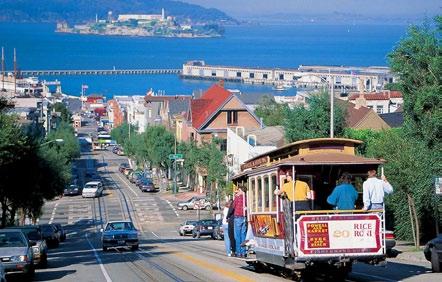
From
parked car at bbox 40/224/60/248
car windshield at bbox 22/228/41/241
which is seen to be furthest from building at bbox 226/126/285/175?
car windshield at bbox 22/228/41/241

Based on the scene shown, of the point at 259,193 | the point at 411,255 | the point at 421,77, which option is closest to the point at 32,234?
the point at 411,255

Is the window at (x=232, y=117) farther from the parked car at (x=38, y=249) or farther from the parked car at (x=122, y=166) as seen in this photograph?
the parked car at (x=38, y=249)

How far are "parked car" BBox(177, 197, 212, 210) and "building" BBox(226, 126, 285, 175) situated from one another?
10.6 feet

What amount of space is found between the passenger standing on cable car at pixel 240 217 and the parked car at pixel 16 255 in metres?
5.43

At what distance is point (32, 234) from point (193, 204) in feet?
173

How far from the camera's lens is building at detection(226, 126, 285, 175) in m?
81.6

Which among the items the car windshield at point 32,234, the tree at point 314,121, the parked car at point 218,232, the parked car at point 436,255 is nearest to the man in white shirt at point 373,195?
the parked car at point 436,255

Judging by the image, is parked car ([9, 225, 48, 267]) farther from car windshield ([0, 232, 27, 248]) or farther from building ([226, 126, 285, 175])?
building ([226, 126, 285, 175])

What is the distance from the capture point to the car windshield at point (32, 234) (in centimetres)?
3491

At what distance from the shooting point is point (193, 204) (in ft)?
289

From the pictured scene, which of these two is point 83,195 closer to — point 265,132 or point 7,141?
point 265,132

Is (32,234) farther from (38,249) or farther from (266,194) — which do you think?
(266,194)

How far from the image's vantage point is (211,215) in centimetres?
7938

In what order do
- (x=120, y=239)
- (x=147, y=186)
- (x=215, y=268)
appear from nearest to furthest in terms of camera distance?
(x=215, y=268)
(x=120, y=239)
(x=147, y=186)
